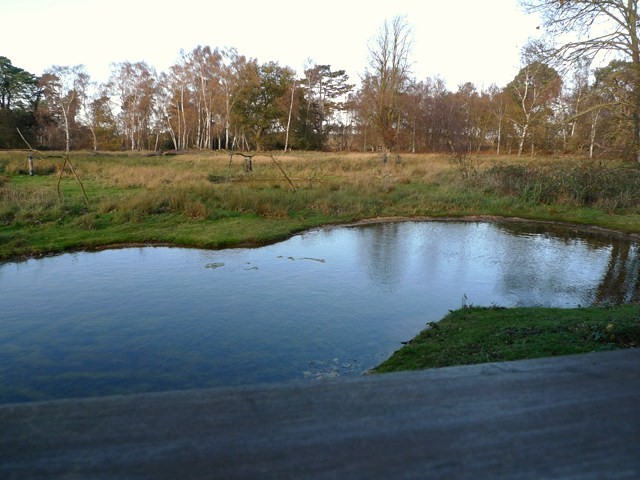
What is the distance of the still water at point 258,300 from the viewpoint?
17.9ft

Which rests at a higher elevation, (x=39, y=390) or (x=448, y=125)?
(x=448, y=125)

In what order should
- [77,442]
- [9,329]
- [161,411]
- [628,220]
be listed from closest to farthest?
[77,442] → [161,411] → [9,329] → [628,220]

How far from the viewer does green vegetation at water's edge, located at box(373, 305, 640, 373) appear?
14.2 feet

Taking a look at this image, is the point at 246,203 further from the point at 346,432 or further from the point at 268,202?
the point at 346,432

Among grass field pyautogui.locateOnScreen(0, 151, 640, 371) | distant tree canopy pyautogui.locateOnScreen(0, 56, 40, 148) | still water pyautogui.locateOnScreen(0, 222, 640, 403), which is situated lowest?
still water pyautogui.locateOnScreen(0, 222, 640, 403)

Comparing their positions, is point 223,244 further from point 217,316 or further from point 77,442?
point 77,442

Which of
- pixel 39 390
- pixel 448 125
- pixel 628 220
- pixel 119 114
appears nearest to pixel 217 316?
pixel 39 390

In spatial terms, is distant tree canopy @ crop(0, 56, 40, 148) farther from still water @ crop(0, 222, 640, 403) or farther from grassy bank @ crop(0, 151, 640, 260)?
still water @ crop(0, 222, 640, 403)

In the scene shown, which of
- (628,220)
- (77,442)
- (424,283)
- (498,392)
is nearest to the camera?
(77,442)

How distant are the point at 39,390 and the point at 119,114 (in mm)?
57169

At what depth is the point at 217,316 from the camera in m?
7.03

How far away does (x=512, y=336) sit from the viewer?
532 centimetres

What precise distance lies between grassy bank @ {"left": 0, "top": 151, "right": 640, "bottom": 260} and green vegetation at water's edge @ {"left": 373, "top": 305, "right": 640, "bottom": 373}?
6.79m

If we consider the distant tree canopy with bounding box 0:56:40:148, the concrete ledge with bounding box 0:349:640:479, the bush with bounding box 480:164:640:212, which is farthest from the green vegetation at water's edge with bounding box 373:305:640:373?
the distant tree canopy with bounding box 0:56:40:148
